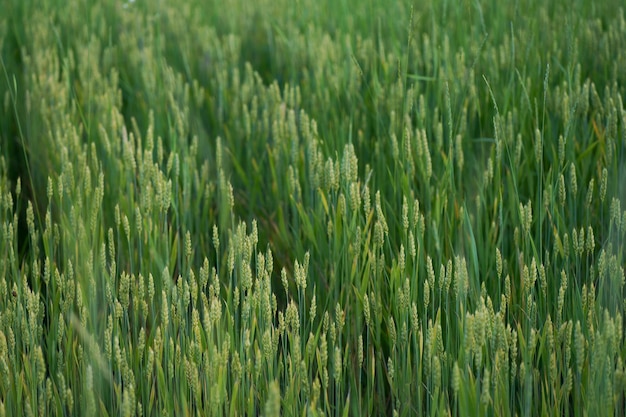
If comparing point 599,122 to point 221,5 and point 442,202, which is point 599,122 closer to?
point 442,202

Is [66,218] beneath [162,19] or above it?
beneath

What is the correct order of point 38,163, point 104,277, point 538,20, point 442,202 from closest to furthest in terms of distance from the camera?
point 104,277 < point 442,202 < point 38,163 < point 538,20

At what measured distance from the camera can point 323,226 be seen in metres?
1.85

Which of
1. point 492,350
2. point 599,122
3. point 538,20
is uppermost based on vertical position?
point 538,20

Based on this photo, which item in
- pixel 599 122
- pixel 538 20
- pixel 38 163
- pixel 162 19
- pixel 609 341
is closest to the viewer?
pixel 609 341

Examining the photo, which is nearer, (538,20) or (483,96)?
(483,96)

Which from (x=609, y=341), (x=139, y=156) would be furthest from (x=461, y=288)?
(x=139, y=156)

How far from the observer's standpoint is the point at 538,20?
274cm

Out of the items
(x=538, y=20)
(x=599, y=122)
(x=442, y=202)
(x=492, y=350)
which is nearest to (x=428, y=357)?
(x=492, y=350)

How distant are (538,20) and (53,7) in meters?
2.07

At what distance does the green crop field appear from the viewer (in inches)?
52.9

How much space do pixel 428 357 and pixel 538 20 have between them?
5.86 feet

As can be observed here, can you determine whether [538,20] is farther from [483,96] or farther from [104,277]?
[104,277]

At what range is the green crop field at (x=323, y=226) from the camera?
1343 mm
